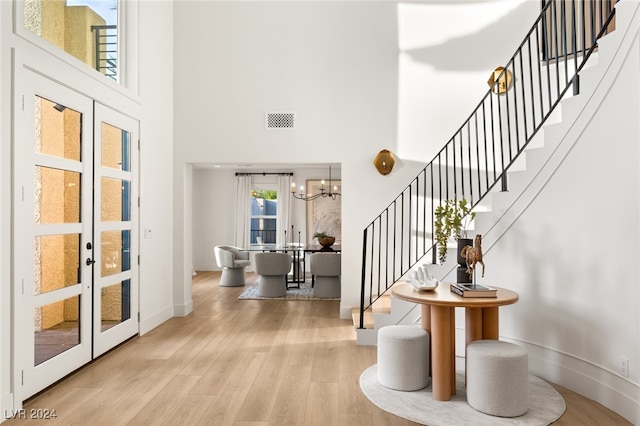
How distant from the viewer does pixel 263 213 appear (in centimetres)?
1048

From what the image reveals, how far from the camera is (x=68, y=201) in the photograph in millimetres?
3619

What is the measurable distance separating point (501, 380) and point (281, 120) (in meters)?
4.24

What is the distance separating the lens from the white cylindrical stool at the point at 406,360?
128 inches

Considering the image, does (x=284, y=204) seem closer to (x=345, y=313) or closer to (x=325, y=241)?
(x=325, y=241)

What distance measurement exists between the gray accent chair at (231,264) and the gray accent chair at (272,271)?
110 cm

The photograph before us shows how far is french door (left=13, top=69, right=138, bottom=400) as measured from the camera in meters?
3.08

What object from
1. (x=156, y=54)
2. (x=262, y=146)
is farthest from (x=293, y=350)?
(x=156, y=54)

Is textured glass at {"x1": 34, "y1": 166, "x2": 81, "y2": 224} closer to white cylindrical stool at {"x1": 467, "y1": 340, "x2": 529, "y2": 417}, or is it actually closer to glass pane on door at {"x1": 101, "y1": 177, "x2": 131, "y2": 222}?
glass pane on door at {"x1": 101, "y1": 177, "x2": 131, "y2": 222}

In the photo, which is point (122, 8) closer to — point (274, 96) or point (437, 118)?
point (274, 96)

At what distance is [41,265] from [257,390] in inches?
76.9

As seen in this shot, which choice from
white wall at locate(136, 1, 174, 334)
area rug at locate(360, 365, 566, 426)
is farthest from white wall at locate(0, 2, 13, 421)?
area rug at locate(360, 365, 566, 426)

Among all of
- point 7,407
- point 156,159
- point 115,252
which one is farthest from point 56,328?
point 156,159

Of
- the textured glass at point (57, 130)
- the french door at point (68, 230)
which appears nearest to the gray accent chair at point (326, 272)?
the french door at point (68, 230)

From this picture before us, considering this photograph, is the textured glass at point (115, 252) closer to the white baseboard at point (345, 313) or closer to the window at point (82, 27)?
the window at point (82, 27)
